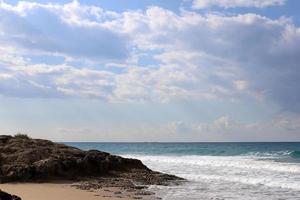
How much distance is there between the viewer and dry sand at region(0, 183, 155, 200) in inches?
551

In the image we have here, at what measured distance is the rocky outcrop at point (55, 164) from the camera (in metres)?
18.2

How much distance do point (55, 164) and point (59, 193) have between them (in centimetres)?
435

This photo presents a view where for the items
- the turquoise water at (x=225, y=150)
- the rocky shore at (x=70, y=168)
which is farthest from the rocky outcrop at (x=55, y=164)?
the turquoise water at (x=225, y=150)

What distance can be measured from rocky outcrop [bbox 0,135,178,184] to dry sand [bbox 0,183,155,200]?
1.21 m

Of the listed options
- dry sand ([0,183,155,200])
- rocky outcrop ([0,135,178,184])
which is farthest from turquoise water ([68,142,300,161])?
dry sand ([0,183,155,200])

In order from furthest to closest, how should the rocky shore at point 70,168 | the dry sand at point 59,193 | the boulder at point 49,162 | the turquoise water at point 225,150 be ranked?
the turquoise water at point 225,150 → the boulder at point 49,162 → the rocky shore at point 70,168 → the dry sand at point 59,193

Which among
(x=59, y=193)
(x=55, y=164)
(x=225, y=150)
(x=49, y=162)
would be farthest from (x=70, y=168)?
(x=225, y=150)

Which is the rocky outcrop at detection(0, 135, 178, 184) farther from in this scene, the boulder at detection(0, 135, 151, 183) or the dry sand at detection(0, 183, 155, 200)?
the dry sand at detection(0, 183, 155, 200)

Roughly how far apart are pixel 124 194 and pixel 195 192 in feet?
8.44

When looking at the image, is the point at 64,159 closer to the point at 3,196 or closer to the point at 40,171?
the point at 40,171

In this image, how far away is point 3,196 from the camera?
29.2ft

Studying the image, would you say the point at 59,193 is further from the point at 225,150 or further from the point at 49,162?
the point at 225,150

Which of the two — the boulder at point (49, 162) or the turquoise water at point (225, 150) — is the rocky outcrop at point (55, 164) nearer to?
the boulder at point (49, 162)

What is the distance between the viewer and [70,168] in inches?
781
